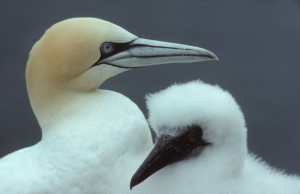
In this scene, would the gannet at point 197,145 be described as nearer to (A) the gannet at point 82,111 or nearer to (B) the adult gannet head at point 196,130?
(B) the adult gannet head at point 196,130

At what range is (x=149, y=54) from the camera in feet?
6.79

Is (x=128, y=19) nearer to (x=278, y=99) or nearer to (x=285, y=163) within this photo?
(x=278, y=99)

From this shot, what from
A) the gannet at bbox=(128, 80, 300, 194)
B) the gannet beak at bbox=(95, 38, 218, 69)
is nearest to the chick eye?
the gannet beak at bbox=(95, 38, 218, 69)

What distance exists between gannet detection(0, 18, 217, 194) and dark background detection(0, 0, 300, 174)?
60 cm

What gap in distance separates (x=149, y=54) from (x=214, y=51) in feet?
2.71

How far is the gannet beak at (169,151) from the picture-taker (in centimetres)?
179

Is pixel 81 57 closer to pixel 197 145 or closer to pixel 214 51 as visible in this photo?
pixel 197 145

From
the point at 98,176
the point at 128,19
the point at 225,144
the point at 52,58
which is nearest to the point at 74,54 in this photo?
the point at 52,58

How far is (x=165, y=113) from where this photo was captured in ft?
5.92

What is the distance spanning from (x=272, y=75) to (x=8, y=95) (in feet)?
2.83

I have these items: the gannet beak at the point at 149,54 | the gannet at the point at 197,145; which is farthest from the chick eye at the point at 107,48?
the gannet at the point at 197,145

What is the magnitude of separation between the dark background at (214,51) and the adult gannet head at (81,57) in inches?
24.0

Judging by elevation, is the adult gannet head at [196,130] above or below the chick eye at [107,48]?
below

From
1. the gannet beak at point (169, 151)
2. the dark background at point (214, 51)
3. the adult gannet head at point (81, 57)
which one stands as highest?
the adult gannet head at point (81, 57)
